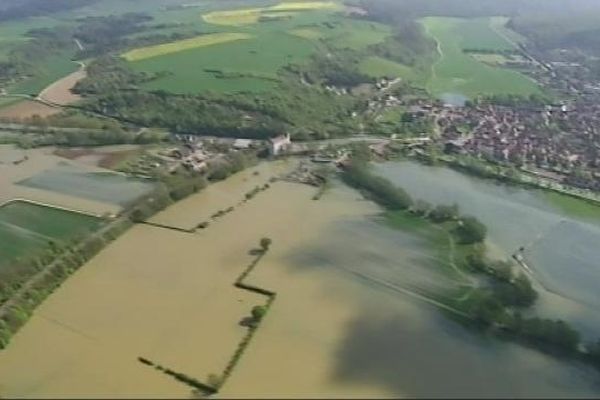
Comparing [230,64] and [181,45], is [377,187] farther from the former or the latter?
[181,45]

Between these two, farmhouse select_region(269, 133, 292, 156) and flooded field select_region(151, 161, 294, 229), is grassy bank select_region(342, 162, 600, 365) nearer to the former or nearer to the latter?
flooded field select_region(151, 161, 294, 229)

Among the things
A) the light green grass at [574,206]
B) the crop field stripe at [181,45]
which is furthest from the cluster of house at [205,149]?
the crop field stripe at [181,45]

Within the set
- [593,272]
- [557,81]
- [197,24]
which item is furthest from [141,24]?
[593,272]

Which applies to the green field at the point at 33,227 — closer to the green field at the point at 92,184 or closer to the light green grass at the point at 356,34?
the green field at the point at 92,184

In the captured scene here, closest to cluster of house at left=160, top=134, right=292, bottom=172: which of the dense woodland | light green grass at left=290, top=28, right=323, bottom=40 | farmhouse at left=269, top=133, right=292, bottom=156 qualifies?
farmhouse at left=269, top=133, right=292, bottom=156

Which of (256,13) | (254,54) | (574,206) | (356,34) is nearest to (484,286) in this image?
(574,206)

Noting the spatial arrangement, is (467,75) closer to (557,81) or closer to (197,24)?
(557,81)

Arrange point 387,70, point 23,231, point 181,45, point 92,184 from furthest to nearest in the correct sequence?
point 181,45 < point 387,70 < point 92,184 < point 23,231
